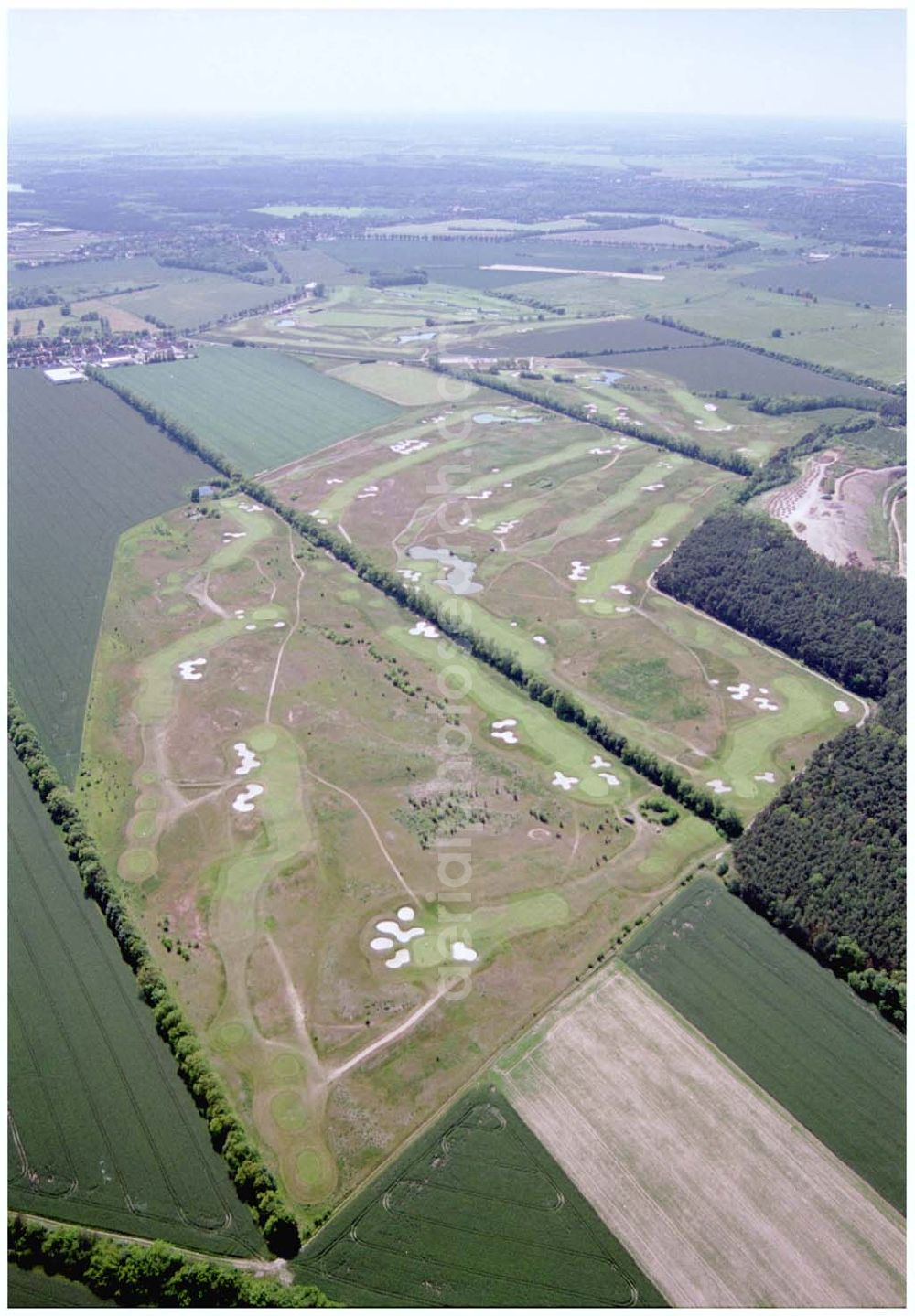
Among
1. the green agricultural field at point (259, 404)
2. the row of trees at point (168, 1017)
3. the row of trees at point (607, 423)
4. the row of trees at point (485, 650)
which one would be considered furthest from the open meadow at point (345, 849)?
the row of trees at point (607, 423)

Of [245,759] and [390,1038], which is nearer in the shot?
[390,1038]

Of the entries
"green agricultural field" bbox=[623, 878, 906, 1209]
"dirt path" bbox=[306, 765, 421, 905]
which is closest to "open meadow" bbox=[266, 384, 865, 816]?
"green agricultural field" bbox=[623, 878, 906, 1209]

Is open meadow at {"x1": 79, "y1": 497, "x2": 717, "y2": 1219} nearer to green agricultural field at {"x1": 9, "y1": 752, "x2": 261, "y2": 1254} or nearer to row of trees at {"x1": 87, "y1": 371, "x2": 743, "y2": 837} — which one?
row of trees at {"x1": 87, "y1": 371, "x2": 743, "y2": 837}

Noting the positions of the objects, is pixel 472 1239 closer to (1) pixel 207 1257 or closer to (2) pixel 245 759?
(1) pixel 207 1257

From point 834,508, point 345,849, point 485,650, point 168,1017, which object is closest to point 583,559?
point 485,650

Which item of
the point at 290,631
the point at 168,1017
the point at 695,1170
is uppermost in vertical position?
the point at 290,631

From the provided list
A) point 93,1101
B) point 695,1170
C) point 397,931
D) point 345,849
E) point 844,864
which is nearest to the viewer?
point 695,1170

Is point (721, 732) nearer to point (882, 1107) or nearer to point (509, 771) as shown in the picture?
point (509, 771)

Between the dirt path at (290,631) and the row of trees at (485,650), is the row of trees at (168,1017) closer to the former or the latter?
the dirt path at (290,631)
